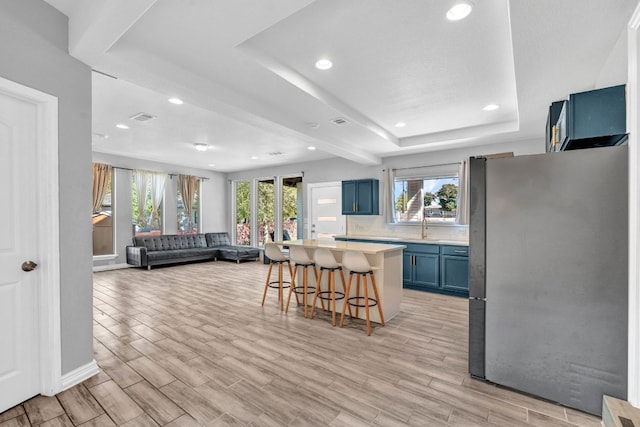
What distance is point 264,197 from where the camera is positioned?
30.1 feet

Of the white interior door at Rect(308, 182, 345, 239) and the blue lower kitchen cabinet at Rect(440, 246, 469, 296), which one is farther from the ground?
the white interior door at Rect(308, 182, 345, 239)

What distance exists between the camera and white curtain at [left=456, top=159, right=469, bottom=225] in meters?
5.32

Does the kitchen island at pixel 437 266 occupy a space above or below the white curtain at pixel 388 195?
below

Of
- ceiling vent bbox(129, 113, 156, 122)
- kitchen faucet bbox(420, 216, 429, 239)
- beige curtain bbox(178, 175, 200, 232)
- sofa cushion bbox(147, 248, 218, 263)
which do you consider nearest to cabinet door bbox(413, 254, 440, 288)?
kitchen faucet bbox(420, 216, 429, 239)

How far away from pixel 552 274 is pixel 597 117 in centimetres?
119

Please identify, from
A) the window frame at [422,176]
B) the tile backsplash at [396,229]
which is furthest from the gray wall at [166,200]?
the window frame at [422,176]

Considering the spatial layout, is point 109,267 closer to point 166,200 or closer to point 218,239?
point 166,200

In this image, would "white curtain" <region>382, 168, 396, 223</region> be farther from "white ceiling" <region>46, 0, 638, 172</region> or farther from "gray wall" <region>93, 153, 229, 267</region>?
"gray wall" <region>93, 153, 229, 267</region>

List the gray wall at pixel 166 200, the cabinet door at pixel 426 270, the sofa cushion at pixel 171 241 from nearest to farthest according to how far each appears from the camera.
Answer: the cabinet door at pixel 426 270
the gray wall at pixel 166 200
the sofa cushion at pixel 171 241

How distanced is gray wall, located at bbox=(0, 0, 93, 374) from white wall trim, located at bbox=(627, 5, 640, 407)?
12.2 feet

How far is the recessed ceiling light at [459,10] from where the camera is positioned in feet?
6.41

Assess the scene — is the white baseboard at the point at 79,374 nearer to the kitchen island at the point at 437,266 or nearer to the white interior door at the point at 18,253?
the white interior door at the point at 18,253

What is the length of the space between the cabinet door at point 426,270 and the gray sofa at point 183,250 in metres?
4.72

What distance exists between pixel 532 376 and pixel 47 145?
3.89 meters
